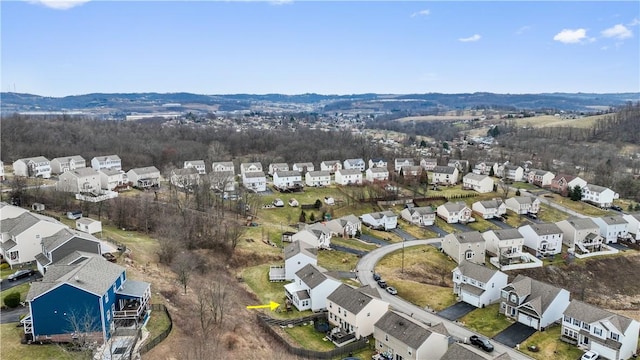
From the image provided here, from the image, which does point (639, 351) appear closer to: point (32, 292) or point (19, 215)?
point (32, 292)

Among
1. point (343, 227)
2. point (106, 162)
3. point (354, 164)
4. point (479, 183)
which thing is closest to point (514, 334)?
point (343, 227)

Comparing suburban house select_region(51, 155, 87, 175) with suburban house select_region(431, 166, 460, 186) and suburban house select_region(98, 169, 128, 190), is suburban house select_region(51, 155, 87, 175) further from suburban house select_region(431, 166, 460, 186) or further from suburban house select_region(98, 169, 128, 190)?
suburban house select_region(431, 166, 460, 186)

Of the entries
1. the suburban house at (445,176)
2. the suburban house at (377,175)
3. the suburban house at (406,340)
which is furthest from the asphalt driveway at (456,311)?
the suburban house at (445,176)

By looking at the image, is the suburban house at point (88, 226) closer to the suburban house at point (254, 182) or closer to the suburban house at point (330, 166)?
the suburban house at point (254, 182)

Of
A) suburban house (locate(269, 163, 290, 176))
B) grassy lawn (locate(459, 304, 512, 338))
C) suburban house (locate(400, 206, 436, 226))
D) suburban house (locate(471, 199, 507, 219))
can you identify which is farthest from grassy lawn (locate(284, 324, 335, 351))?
suburban house (locate(269, 163, 290, 176))

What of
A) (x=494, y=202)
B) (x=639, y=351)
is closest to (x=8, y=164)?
(x=494, y=202)
